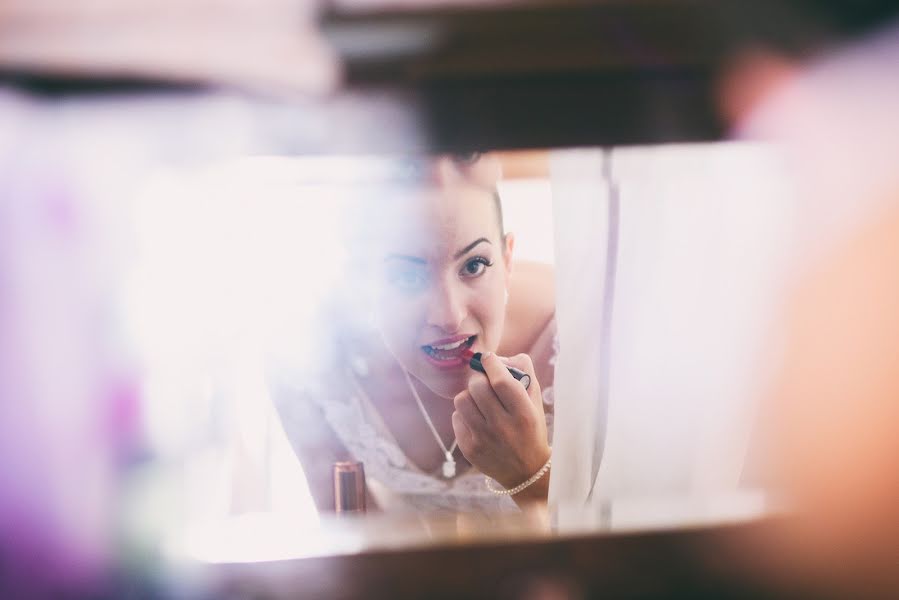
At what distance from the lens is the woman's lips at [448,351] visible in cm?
73

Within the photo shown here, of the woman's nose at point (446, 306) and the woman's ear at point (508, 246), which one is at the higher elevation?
the woman's ear at point (508, 246)

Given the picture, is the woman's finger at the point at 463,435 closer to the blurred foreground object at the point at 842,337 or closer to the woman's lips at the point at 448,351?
the woman's lips at the point at 448,351

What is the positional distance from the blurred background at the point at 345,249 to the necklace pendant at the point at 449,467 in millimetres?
129

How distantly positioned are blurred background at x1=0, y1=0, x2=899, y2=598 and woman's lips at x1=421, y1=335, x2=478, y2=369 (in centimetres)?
12

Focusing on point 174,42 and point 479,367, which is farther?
point 479,367

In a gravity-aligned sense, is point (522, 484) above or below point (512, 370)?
below

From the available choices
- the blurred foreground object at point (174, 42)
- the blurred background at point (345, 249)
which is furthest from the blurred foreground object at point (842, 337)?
the blurred foreground object at point (174, 42)

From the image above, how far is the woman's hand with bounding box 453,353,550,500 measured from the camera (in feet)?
2.42

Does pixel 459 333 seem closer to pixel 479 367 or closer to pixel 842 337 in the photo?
pixel 479 367

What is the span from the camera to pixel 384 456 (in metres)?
0.78

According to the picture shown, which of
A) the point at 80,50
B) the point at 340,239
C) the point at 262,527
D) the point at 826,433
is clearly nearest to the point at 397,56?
the point at 340,239

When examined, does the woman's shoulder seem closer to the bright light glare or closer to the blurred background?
the blurred background

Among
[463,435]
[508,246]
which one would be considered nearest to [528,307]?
[508,246]

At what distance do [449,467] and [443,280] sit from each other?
245 mm
